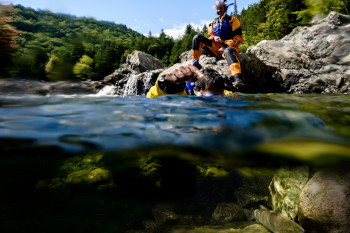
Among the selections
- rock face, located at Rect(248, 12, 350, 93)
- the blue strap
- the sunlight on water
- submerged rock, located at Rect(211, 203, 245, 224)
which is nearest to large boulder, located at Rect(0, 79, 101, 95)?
the sunlight on water

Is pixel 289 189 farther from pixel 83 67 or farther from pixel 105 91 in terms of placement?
pixel 105 91

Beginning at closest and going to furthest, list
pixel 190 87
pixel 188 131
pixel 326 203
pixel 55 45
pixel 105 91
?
pixel 188 131 → pixel 326 203 → pixel 55 45 → pixel 190 87 → pixel 105 91

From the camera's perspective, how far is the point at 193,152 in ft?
7.79

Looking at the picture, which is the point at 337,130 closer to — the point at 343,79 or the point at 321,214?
→ the point at 321,214

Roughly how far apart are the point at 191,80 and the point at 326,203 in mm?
3037

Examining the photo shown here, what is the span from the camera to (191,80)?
161 inches

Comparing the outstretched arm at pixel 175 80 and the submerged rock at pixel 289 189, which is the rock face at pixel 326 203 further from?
the outstretched arm at pixel 175 80

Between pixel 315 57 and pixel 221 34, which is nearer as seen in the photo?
pixel 221 34

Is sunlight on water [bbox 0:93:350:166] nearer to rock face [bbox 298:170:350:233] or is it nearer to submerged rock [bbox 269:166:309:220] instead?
rock face [bbox 298:170:350:233]

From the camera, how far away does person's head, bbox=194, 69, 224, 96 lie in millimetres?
3805

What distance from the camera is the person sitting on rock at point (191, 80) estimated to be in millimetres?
3812

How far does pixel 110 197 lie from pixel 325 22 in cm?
1166

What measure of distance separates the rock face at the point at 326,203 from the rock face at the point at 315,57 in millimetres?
5228

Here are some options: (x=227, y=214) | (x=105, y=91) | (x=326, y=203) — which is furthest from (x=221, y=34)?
(x=326, y=203)
